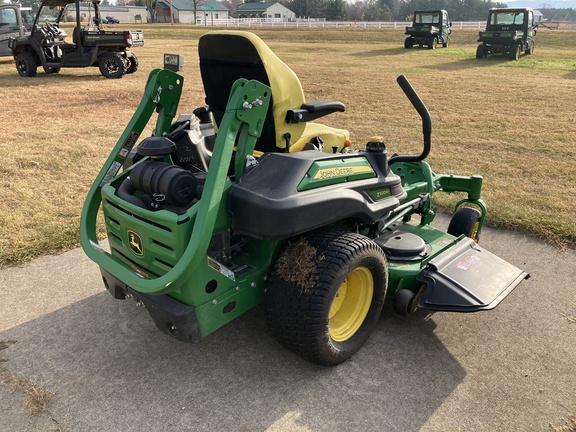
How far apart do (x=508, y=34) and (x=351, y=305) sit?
21167 mm

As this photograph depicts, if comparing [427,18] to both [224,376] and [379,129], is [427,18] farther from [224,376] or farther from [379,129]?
[224,376]

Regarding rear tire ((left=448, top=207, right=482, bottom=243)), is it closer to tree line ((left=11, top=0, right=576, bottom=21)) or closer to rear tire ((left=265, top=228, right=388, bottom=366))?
rear tire ((left=265, top=228, right=388, bottom=366))

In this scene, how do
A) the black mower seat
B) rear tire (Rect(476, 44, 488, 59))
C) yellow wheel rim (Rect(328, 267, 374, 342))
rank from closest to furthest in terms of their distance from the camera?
the black mower seat, yellow wheel rim (Rect(328, 267, 374, 342)), rear tire (Rect(476, 44, 488, 59))

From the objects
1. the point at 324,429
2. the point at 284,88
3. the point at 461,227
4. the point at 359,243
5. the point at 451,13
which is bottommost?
the point at 324,429

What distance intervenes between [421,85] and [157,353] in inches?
484

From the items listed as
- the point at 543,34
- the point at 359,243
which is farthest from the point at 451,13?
the point at 359,243

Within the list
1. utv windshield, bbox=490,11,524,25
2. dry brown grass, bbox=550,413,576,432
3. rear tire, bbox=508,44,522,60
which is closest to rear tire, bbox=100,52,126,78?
dry brown grass, bbox=550,413,576,432

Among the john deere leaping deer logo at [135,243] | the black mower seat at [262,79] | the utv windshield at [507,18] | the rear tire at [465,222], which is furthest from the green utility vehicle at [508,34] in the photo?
the john deere leaping deer logo at [135,243]

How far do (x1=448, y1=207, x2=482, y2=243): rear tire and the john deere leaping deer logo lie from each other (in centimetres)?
245

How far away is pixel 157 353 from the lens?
279cm

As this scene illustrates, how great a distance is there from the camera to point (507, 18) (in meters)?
21.6

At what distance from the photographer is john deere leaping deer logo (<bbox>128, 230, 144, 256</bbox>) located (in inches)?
99.0

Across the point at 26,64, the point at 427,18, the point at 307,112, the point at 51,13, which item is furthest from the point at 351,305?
the point at 427,18

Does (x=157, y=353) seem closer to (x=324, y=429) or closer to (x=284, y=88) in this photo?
(x=324, y=429)
